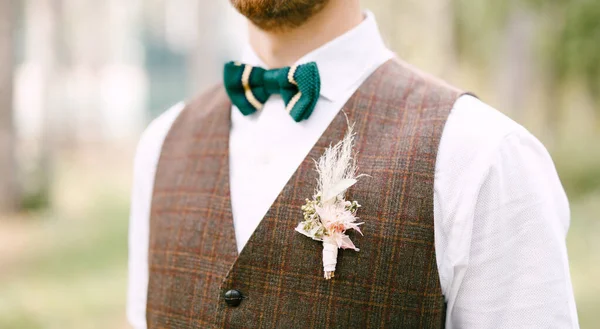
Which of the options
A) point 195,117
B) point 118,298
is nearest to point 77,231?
point 118,298

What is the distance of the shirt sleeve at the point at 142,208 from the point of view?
1.70m

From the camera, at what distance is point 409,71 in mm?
1491

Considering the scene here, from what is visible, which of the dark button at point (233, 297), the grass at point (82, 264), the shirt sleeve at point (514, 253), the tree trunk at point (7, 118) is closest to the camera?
the shirt sleeve at point (514, 253)

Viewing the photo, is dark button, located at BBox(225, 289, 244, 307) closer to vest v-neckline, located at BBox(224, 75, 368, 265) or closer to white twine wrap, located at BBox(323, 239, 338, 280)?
vest v-neckline, located at BBox(224, 75, 368, 265)

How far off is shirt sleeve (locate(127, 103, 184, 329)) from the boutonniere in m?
0.51

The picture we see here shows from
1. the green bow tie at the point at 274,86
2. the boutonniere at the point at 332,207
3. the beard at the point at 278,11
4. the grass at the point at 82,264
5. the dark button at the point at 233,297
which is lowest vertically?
the grass at the point at 82,264

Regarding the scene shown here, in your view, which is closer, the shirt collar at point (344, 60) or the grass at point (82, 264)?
the shirt collar at point (344, 60)

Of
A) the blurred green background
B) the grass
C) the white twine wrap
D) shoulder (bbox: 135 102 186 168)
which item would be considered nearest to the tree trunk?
the blurred green background

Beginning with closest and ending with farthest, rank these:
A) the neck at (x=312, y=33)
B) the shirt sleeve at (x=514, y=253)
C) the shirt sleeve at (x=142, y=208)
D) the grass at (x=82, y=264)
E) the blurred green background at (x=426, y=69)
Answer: the shirt sleeve at (x=514, y=253)
the neck at (x=312, y=33)
the shirt sleeve at (x=142, y=208)
the grass at (x=82, y=264)
the blurred green background at (x=426, y=69)

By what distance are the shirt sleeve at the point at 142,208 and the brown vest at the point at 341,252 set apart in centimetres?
19

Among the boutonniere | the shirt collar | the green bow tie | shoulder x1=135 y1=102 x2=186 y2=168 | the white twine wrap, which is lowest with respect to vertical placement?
the white twine wrap

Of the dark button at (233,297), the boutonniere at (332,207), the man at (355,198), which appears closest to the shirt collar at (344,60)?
the man at (355,198)

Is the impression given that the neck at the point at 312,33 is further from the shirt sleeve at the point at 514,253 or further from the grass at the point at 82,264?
the grass at the point at 82,264

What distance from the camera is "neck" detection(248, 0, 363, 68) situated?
1.47 metres
